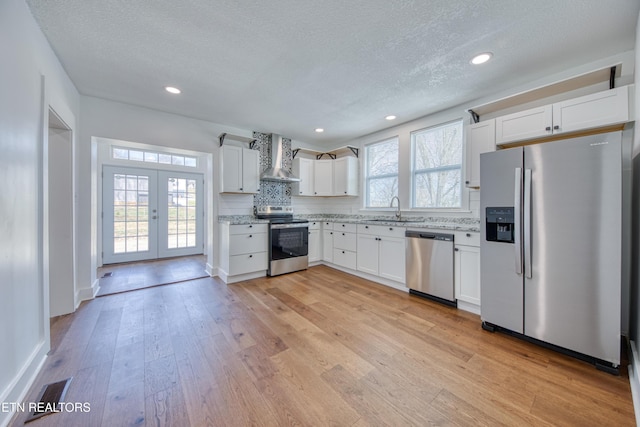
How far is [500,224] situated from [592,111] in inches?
45.7

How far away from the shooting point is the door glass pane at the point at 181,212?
212 inches

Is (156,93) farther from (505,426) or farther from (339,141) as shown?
(505,426)

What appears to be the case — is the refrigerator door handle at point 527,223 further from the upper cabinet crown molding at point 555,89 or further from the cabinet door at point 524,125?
the upper cabinet crown molding at point 555,89

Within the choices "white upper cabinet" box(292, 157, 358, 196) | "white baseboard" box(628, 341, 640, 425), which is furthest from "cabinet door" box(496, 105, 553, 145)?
"white upper cabinet" box(292, 157, 358, 196)

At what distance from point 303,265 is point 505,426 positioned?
10.7 ft

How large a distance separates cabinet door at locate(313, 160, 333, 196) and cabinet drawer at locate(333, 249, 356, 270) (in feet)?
4.05

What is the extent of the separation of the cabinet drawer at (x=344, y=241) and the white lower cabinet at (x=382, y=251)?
13cm

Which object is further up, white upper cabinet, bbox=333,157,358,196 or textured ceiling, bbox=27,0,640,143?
textured ceiling, bbox=27,0,640,143

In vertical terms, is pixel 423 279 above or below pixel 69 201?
below

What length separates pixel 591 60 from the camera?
7.19 feet

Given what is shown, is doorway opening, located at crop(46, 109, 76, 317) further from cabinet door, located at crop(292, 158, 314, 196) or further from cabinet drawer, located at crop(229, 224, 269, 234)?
cabinet door, located at crop(292, 158, 314, 196)

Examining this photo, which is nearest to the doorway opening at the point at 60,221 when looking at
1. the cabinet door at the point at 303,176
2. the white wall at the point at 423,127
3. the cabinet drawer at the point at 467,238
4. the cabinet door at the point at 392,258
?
the cabinet door at the point at 303,176

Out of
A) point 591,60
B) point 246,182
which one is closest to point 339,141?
point 246,182

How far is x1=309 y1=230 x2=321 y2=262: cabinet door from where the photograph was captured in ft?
14.5
